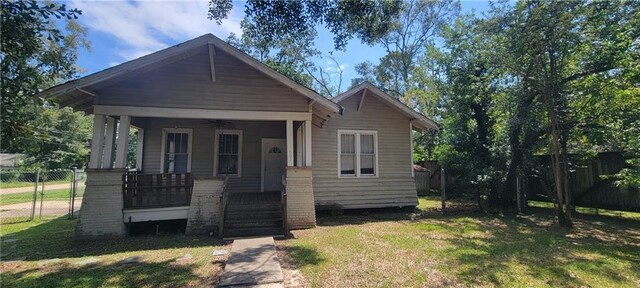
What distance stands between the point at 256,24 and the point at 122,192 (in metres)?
5.52

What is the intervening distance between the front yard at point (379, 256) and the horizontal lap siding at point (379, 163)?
5.41 feet

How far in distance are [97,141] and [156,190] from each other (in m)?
1.85

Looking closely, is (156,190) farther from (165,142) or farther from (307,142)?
(307,142)

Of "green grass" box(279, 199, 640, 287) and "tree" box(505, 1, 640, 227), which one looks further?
"tree" box(505, 1, 640, 227)

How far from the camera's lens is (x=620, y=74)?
30.8 ft

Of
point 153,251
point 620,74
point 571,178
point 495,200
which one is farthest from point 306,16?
point 571,178

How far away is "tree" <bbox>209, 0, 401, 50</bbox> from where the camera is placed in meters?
7.93

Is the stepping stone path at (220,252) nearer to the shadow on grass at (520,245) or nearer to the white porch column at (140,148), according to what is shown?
the shadow on grass at (520,245)

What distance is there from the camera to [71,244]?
7.19 metres

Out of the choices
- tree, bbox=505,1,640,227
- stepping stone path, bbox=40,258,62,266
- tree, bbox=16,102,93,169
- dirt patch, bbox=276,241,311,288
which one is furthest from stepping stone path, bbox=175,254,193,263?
tree, bbox=16,102,93,169

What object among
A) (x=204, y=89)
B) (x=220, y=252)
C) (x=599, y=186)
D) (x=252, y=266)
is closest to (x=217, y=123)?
(x=204, y=89)

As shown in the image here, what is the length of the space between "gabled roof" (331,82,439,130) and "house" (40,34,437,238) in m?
0.04

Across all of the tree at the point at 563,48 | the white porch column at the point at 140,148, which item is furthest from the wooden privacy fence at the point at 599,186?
the white porch column at the point at 140,148

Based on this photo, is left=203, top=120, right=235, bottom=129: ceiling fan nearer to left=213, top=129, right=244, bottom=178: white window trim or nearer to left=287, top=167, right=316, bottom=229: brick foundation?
left=213, top=129, right=244, bottom=178: white window trim
